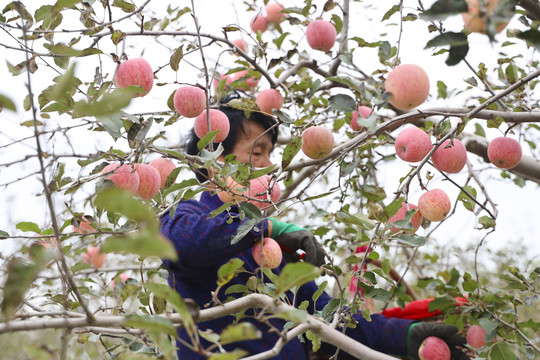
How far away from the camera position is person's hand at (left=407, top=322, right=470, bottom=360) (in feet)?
5.17

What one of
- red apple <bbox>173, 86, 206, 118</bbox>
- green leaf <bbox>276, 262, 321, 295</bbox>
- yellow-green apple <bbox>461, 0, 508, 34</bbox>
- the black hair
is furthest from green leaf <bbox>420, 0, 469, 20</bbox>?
the black hair

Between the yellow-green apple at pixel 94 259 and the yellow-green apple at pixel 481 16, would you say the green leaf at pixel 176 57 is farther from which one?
A: the yellow-green apple at pixel 481 16

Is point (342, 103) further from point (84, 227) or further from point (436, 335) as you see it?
point (436, 335)

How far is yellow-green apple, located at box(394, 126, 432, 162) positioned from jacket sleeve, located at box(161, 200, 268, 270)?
41 centimetres

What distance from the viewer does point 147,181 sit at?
1039 mm

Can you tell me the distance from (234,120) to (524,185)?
132 cm

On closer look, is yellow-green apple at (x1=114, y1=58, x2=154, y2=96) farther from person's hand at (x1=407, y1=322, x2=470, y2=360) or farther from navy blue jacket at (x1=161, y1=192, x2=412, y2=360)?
person's hand at (x1=407, y1=322, x2=470, y2=360)

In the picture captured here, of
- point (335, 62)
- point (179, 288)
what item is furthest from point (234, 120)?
point (179, 288)

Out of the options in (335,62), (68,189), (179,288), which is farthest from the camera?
(335,62)

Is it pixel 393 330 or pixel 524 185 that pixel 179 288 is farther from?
pixel 524 185

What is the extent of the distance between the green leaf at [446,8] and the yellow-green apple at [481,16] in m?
0.01

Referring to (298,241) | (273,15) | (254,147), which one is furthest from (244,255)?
(273,15)

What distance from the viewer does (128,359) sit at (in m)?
0.46

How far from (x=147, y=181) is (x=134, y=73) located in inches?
10.7
